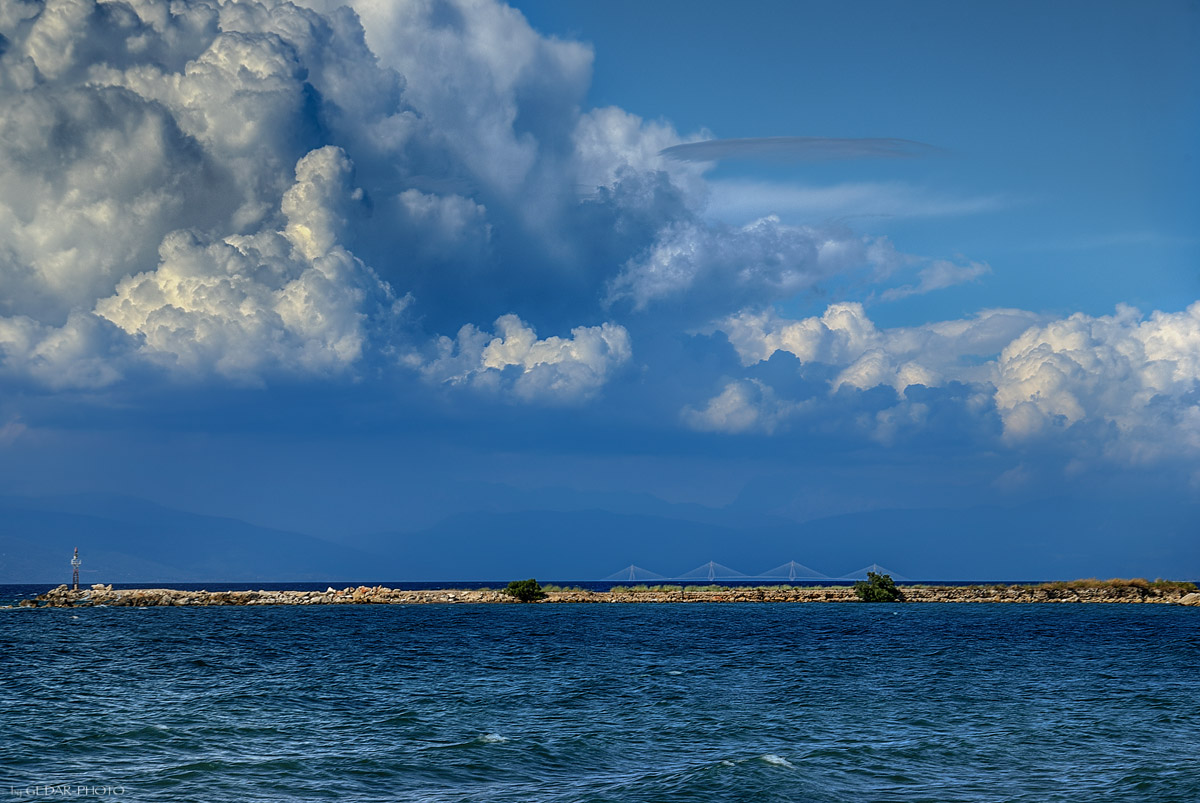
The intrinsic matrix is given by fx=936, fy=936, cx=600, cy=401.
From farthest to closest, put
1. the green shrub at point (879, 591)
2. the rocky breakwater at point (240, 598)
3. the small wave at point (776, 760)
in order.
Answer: the green shrub at point (879, 591), the rocky breakwater at point (240, 598), the small wave at point (776, 760)

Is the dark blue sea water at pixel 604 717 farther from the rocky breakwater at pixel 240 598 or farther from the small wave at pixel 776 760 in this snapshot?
the rocky breakwater at pixel 240 598

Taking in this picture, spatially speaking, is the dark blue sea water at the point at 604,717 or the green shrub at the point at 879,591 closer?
the dark blue sea water at the point at 604,717

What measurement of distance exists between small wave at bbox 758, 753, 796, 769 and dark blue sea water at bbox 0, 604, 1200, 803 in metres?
0.10

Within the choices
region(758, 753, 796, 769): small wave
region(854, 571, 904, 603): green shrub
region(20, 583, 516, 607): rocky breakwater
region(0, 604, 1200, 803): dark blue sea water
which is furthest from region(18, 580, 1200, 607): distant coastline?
region(758, 753, 796, 769): small wave

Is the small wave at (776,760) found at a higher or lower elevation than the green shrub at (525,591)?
lower

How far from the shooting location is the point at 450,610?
364ft

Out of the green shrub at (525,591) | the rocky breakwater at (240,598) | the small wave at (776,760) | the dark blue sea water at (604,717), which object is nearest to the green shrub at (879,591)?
the green shrub at (525,591)

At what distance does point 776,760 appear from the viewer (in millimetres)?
28422

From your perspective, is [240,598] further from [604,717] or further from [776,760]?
[776,760]

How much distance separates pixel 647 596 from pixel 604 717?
101105mm

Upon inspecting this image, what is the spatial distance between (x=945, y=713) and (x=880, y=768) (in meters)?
10.6

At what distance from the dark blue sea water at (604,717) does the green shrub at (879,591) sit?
173 ft

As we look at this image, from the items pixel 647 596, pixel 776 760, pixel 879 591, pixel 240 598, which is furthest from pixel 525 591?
pixel 776 760

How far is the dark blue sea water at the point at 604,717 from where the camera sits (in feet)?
84.9
